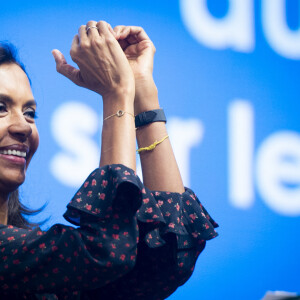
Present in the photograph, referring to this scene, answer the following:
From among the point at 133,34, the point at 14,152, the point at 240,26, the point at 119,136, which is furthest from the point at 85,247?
the point at 240,26

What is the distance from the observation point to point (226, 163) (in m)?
1.92

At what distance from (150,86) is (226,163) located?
722 mm

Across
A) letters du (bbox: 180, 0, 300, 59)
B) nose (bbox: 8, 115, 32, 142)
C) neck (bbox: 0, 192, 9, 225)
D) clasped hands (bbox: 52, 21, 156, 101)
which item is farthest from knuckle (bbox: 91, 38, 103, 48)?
letters du (bbox: 180, 0, 300, 59)

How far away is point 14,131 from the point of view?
1.19 metres

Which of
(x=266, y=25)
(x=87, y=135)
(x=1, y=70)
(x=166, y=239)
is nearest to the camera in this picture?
(x=166, y=239)

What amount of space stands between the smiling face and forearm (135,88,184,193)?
0.23 meters

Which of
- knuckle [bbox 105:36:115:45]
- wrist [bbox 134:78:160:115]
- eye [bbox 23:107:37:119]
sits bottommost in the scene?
eye [bbox 23:107:37:119]

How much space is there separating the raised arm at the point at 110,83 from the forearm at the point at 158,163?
13 cm

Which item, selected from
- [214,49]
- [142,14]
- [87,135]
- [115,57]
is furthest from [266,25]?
[115,57]

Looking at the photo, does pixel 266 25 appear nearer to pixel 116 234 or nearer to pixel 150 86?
pixel 150 86

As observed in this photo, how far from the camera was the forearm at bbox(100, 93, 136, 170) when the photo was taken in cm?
105

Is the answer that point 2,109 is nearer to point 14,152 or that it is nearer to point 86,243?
point 14,152

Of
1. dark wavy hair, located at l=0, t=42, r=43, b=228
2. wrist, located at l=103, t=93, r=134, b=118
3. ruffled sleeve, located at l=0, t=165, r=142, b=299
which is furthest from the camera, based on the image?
dark wavy hair, located at l=0, t=42, r=43, b=228

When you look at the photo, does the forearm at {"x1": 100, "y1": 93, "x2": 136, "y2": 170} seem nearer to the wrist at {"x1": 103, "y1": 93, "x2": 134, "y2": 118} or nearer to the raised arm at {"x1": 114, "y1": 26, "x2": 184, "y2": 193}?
the wrist at {"x1": 103, "y1": 93, "x2": 134, "y2": 118}
